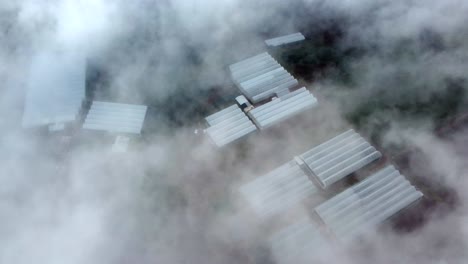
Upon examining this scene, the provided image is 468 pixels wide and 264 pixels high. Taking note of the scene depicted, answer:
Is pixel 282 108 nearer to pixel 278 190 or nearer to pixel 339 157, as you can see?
pixel 339 157

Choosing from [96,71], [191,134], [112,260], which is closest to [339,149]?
[191,134]

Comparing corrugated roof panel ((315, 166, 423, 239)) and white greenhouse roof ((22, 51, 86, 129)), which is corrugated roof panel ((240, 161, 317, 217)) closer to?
corrugated roof panel ((315, 166, 423, 239))

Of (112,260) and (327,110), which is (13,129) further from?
(327,110)

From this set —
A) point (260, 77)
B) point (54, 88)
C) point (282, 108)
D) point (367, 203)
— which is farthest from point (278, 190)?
point (54, 88)

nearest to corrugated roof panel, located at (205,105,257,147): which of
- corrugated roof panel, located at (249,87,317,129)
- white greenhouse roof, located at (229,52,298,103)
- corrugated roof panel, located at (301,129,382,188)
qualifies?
corrugated roof panel, located at (249,87,317,129)

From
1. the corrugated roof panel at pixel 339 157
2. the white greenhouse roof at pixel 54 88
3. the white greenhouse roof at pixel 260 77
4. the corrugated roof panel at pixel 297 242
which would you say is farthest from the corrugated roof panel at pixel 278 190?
the white greenhouse roof at pixel 54 88

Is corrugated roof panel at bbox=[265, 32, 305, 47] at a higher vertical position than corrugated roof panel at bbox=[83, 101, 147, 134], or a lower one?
higher
